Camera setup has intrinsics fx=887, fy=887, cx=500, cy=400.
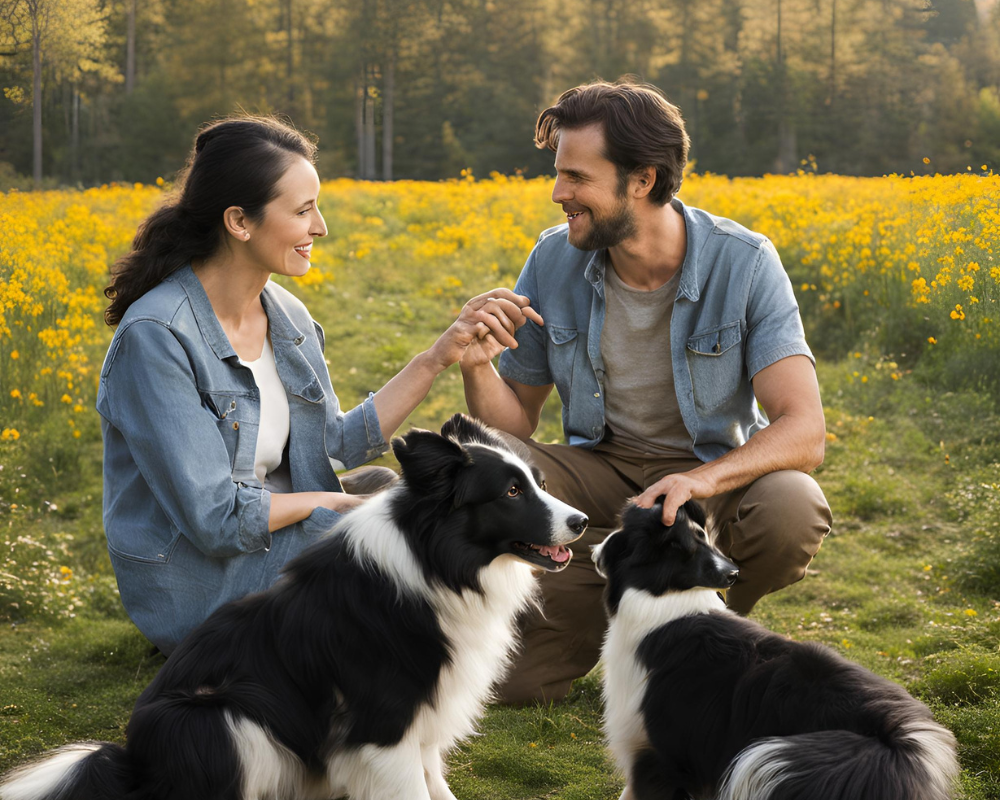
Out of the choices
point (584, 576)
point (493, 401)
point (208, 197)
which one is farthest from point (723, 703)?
point (208, 197)

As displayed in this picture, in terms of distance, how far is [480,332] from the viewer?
3.26 metres

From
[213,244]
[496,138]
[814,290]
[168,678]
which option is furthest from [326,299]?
[496,138]

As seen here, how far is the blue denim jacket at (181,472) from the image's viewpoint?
2.67m

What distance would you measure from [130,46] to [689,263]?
4.83 m

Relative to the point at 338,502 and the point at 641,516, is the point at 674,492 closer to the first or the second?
the point at 641,516

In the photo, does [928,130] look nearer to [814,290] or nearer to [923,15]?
[923,15]

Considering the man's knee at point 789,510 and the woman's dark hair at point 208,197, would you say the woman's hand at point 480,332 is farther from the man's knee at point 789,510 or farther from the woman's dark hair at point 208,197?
the man's knee at point 789,510

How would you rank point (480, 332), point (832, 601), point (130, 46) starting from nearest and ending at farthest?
point (480, 332)
point (832, 601)
point (130, 46)

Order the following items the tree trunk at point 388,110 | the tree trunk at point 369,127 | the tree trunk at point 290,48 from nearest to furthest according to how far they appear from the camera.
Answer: the tree trunk at point 290,48 < the tree trunk at point 369,127 < the tree trunk at point 388,110

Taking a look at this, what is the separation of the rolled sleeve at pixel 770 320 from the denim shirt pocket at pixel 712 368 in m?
0.06

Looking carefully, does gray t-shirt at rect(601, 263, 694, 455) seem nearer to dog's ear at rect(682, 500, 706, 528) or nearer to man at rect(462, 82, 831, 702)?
man at rect(462, 82, 831, 702)

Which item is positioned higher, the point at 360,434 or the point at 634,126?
the point at 634,126

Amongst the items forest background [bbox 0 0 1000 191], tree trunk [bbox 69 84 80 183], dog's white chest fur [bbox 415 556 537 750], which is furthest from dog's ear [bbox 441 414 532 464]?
tree trunk [bbox 69 84 80 183]

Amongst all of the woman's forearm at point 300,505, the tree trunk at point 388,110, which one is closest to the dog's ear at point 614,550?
the woman's forearm at point 300,505
